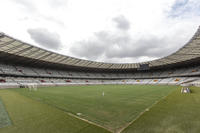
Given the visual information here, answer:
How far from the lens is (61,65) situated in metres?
46.9

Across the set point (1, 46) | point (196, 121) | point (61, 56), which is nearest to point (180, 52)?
point (196, 121)

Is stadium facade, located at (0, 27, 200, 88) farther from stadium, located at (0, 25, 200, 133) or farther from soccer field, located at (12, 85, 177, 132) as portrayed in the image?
soccer field, located at (12, 85, 177, 132)

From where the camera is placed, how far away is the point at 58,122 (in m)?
4.03

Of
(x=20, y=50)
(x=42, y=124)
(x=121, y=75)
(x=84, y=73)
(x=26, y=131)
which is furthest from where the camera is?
(x=121, y=75)

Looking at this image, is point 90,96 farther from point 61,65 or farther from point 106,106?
point 61,65

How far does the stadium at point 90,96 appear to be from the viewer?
3.84 m

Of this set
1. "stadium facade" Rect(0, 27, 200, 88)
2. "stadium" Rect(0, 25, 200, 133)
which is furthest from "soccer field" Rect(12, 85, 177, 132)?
"stadium facade" Rect(0, 27, 200, 88)

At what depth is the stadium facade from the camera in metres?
27.1

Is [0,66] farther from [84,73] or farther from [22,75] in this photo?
[84,73]

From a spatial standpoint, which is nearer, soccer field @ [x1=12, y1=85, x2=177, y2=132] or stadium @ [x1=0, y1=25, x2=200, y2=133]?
stadium @ [x1=0, y1=25, x2=200, y2=133]

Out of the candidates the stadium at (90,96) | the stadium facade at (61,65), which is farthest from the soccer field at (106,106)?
the stadium facade at (61,65)

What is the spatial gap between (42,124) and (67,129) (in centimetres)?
127

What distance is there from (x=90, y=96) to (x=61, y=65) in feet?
131

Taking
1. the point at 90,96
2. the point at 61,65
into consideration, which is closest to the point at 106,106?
the point at 90,96
